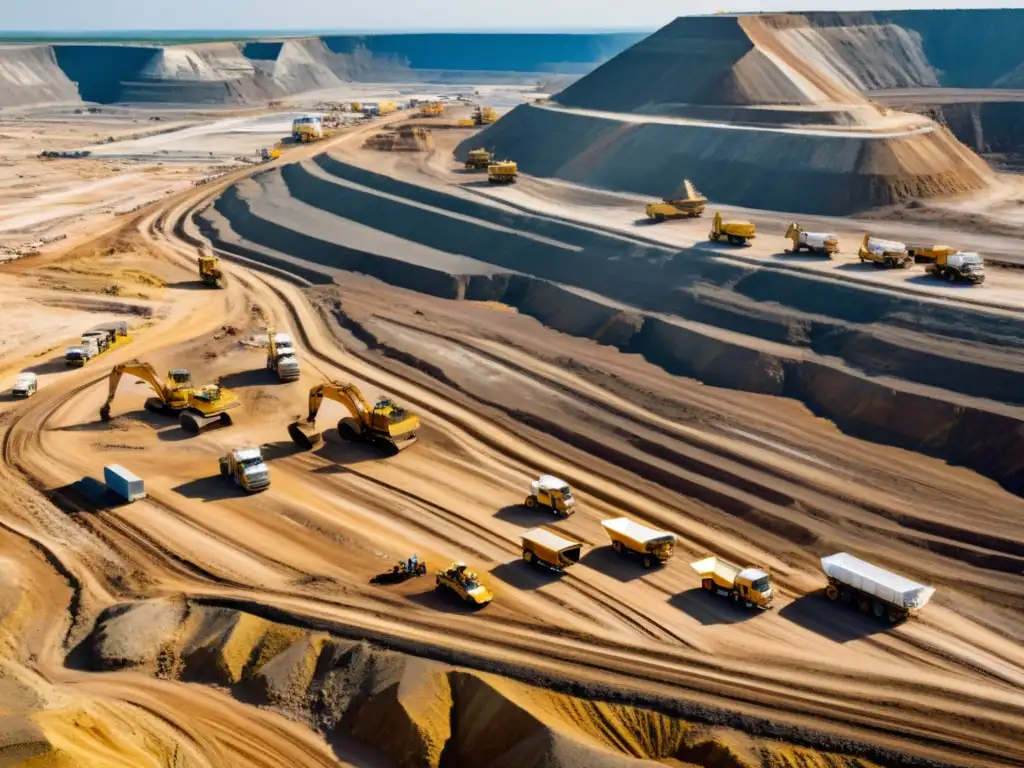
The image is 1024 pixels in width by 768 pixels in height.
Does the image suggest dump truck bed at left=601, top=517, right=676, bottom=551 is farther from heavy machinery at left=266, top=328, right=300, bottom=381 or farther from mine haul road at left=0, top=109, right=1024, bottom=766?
heavy machinery at left=266, top=328, right=300, bottom=381

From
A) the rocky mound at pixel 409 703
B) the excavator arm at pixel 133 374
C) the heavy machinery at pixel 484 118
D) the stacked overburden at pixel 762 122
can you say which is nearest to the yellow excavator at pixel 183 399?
the excavator arm at pixel 133 374

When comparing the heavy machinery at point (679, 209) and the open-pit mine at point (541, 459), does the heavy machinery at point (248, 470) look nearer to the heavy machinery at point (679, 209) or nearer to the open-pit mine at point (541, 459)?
the open-pit mine at point (541, 459)

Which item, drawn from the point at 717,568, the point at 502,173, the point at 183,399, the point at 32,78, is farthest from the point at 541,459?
the point at 32,78

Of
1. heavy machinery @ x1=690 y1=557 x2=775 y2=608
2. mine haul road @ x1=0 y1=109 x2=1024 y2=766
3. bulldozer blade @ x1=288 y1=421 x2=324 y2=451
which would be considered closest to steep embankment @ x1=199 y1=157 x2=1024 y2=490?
mine haul road @ x1=0 y1=109 x2=1024 y2=766

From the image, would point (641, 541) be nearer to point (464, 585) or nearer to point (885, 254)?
point (464, 585)

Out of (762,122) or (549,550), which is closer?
(549,550)

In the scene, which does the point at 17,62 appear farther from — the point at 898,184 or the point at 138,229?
the point at 898,184

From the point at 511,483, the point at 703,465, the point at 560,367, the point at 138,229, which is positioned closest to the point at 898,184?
the point at 560,367
